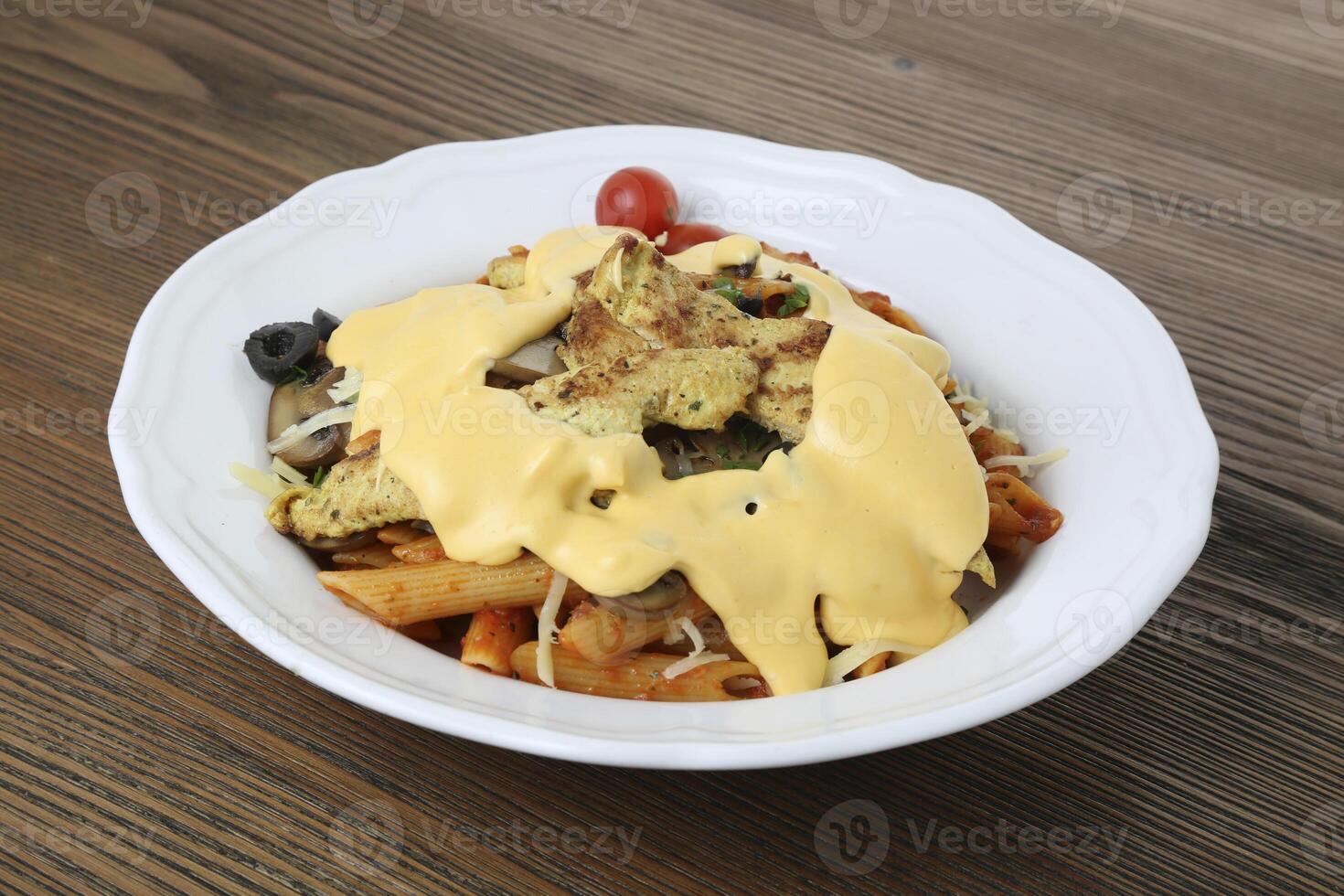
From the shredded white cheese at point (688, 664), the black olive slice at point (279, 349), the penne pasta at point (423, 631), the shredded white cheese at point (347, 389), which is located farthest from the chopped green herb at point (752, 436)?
the black olive slice at point (279, 349)

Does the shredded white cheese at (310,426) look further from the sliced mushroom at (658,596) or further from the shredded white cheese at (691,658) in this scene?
the shredded white cheese at (691,658)

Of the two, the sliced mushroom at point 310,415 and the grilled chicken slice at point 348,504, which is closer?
the grilled chicken slice at point 348,504

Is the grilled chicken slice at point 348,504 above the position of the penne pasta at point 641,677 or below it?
above

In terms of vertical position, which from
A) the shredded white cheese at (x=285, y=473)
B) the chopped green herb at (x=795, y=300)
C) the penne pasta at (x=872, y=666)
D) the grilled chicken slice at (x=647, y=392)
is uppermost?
Answer: the chopped green herb at (x=795, y=300)

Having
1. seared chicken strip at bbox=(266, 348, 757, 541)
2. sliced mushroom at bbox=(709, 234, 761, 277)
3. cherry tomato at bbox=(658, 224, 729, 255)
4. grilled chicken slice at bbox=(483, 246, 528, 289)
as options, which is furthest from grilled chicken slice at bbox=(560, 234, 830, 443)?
cherry tomato at bbox=(658, 224, 729, 255)

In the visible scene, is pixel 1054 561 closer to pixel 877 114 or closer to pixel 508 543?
pixel 508 543

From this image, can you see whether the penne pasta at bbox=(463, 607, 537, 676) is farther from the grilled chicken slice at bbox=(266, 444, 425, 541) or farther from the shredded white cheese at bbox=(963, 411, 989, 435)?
the shredded white cheese at bbox=(963, 411, 989, 435)
